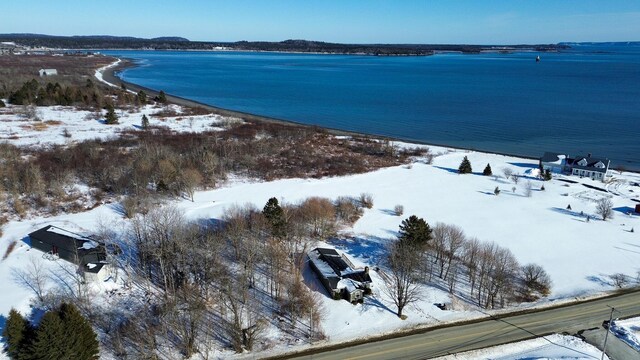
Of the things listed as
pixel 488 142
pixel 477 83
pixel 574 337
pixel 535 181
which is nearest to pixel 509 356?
pixel 574 337

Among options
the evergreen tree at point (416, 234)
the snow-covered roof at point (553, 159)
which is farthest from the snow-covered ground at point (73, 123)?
the snow-covered roof at point (553, 159)

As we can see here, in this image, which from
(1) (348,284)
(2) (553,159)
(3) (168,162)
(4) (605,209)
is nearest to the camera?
(1) (348,284)

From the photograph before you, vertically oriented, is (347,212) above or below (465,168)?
below

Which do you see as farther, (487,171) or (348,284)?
(487,171)

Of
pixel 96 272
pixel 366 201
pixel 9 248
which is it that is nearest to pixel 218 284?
pixel 96 272

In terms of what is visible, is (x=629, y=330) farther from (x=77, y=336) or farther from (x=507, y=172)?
(x=507, y=172)

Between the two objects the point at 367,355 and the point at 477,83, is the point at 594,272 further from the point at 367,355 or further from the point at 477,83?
the point at 477,83

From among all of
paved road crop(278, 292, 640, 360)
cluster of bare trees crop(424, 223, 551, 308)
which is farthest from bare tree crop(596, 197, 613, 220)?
paved road crop(278, 292, 640, 360)
